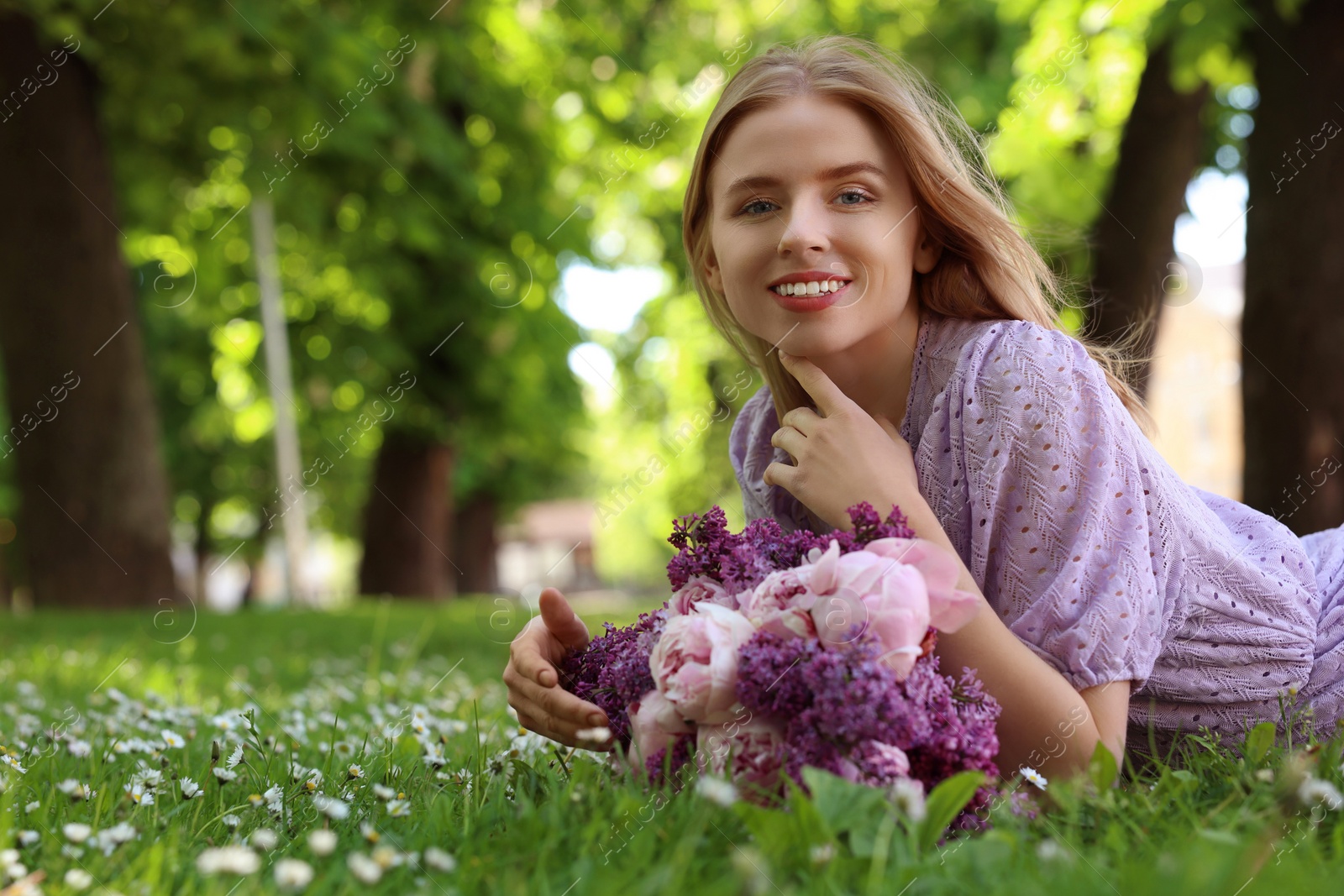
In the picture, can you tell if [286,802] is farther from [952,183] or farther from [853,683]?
[952,183]

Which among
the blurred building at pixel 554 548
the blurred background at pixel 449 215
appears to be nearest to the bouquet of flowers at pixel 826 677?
the blurred background at pixel 449 215

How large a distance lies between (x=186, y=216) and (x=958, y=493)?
11.0 metres

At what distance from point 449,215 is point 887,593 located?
10.4m

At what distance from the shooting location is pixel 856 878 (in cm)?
157

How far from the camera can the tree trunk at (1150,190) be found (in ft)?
29.2

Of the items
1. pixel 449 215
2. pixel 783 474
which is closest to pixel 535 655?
pixel 783 474

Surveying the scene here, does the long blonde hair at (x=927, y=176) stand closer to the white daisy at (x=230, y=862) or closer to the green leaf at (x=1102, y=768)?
the green leaf at (x=1102, y=768)

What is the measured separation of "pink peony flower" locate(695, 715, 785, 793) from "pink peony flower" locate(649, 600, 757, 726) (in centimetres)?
4

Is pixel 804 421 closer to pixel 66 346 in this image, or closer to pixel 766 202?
pixel 766 202

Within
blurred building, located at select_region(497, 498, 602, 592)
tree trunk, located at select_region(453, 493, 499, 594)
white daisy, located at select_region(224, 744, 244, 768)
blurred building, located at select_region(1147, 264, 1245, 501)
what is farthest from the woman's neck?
blurred building, located at select_region(497, 498, 602, 592)

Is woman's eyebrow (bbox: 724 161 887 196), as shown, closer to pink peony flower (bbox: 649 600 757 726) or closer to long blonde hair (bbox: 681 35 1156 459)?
long blonde hair (bbox: 681 35 1156 459)

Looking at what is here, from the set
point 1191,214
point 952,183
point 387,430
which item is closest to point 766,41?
point 1191,214

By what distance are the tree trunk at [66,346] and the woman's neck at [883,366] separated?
8064 mm

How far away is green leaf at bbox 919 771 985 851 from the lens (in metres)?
1.70
